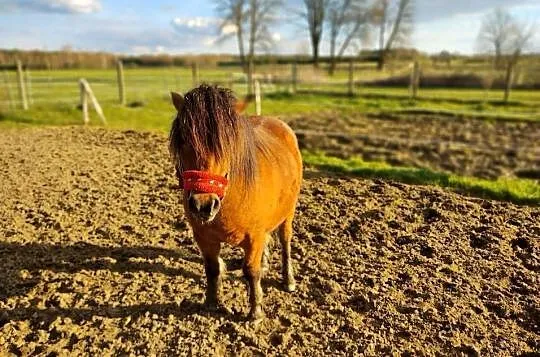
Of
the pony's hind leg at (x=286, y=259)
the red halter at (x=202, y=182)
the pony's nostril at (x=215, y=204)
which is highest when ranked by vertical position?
the red halter at (x=202, y=182)

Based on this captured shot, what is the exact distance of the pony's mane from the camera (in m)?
2.70

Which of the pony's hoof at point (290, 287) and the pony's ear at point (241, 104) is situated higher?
the pony's ear at point (241, 104)

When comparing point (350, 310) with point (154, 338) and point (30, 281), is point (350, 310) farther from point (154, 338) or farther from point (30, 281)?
point (30, 281)

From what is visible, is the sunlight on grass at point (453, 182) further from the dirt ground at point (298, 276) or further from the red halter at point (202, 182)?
the red halter at point (202, 182)

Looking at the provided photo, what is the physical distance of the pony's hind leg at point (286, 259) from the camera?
13.4ft

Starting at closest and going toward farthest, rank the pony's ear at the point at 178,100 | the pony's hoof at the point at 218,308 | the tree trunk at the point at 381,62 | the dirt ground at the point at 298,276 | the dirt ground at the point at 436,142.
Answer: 1. the pony's ear at the point at 178,100
2. the dirt ground at the point at 298,276
3. the pony's hoof at the point at 218,308
4. the dirt ground at the point at 436,142
5. the tree trunk at the point at 381,62

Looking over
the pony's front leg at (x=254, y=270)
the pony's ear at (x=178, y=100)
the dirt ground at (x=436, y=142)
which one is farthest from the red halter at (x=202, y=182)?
the dirt ground at (x=436, y=142)

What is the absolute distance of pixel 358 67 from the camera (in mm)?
39562

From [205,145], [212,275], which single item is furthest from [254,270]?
[205,145]

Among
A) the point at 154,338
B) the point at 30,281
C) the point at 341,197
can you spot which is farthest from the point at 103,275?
the point at 341,197

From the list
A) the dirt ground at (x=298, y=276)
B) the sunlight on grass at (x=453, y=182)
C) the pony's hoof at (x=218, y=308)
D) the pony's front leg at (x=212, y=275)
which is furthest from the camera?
the sunlight on grass at (x=453, y=182)

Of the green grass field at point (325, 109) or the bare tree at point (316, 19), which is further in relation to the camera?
the bare tree at point (316, 19)

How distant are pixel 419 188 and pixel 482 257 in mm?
1914

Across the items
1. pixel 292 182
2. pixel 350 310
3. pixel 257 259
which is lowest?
pixel 350 310
